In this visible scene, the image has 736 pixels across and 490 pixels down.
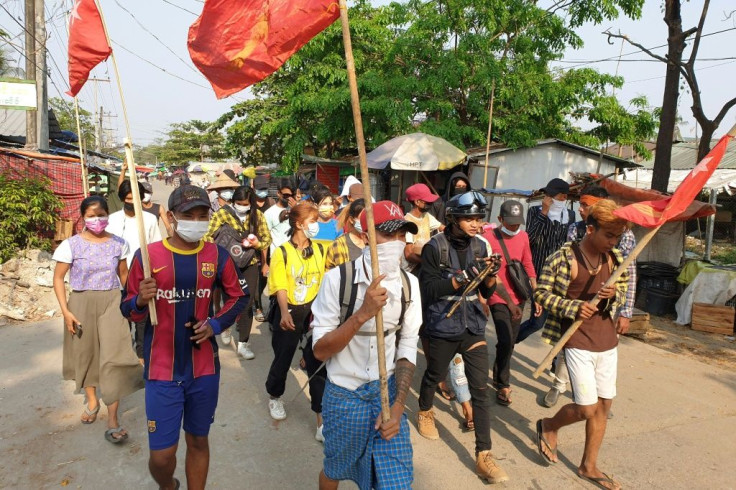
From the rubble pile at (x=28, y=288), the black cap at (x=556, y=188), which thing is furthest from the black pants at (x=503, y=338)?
the rubble pile at (x=28, y=288)

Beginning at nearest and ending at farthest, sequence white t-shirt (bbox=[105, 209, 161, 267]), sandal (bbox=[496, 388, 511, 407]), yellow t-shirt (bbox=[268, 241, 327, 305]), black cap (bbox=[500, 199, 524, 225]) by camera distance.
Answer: yellow t-shirt (bbox=[268, 241, 327, 305]), black cap (bbox=[500, 199, 524, 225]), sandal (bbox=[496, 388, 511, 407]), white t-shirt (bbox=[105, 209, 161, 267])

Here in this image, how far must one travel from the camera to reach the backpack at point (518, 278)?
453 centimetres

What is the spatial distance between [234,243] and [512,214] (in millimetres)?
3027

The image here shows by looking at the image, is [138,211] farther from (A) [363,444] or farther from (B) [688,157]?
(B) [688,157]

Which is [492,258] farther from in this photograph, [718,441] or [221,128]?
[221,128]

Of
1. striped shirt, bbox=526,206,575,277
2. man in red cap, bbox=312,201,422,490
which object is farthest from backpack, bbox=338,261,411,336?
striped shirt, bbox=526,206,575,277

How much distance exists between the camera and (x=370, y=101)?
1327 centimetres

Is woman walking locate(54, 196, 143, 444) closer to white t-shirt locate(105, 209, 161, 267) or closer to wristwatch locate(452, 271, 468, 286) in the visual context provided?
white t-shirt locate(105, 209, 161, 267)

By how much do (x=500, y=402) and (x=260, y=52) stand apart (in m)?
3.79

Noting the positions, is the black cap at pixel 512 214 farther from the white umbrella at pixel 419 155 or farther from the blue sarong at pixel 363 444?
the white umbrella at pixel 419 155

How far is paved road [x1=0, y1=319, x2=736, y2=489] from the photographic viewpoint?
352 centimetres

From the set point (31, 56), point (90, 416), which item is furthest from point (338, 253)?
point (31, 56)

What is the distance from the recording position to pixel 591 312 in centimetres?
324

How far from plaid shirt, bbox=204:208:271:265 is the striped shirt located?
3245 millimetres
